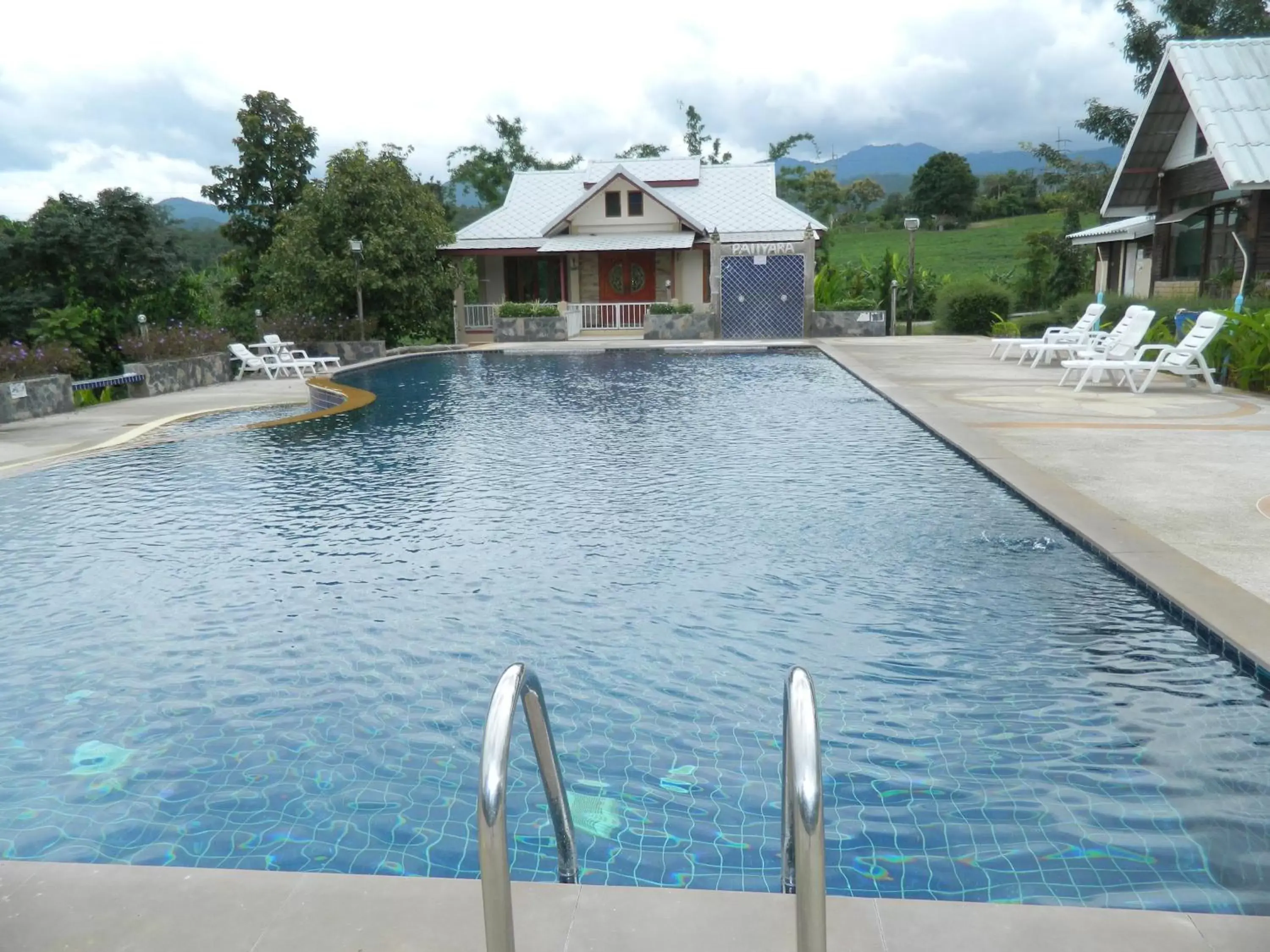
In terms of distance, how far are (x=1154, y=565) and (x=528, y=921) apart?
4424mm

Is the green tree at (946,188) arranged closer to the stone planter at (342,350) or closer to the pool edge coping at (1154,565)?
the stone planter at (342,350)

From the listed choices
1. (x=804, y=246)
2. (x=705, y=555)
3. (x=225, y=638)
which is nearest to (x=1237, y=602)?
(x=705, y=555)

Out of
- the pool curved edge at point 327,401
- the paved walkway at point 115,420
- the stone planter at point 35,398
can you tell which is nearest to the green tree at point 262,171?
the paved walkway at point 115,420

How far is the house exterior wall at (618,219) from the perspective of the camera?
107 ft

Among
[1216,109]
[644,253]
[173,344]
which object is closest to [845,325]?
[644,253]

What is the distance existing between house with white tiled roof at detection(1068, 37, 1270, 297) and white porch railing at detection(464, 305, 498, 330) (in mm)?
17658

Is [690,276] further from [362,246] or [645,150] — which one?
[645,150]

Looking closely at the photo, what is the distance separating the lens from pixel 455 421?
13.3 metres

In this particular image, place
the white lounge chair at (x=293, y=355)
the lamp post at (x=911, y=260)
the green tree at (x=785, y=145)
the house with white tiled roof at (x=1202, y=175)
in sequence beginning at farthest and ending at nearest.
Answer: the green tree at (x=785, y=145) → the lamp post at (x=911, y=260) → the white lounge chair at (x=293, y=355) → the house with white tiled roof at (x=1202, y=175)

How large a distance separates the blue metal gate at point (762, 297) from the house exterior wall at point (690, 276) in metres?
5.13

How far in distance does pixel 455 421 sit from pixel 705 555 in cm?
739

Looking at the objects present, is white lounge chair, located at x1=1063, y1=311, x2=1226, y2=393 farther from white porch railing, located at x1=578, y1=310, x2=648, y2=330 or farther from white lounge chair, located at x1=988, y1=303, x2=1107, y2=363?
white porch railing, located at x1=578, y1=310, x2=648, y2=330

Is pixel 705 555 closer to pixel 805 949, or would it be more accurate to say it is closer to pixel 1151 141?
pixel 805 949

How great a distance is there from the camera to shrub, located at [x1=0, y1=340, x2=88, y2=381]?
45.2 ft
